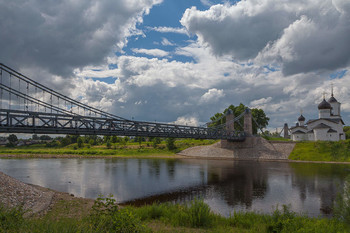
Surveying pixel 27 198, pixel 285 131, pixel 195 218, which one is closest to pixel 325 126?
pixel 285 131

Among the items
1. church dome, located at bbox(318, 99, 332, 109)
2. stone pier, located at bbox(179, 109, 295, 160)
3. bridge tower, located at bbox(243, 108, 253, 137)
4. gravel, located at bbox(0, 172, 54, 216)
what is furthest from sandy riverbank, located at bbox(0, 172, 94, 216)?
church dome, located at bbox(318, 99, 332, 109)

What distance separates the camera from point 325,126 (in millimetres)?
58062

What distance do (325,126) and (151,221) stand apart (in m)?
60.4

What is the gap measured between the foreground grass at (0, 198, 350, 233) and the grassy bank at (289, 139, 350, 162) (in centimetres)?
4396

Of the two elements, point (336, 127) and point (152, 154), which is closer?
point (336, 127)

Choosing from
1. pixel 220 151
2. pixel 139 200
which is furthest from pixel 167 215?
pixel 220 151

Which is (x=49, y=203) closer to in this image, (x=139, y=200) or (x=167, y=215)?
(x=139, y=200)

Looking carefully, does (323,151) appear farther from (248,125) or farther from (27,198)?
(27,198)

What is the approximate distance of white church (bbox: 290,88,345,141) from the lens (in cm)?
5744

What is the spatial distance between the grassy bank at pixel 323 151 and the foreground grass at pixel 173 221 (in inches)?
1731

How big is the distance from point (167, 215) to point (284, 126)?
96419mm

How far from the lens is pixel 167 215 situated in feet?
40.7

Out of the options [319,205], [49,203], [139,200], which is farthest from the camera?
[139,200]

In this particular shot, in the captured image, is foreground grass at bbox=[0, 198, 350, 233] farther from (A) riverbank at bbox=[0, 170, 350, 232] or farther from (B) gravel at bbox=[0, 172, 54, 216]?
(B) gravel at bbox=[0, 172, 54, 216]
